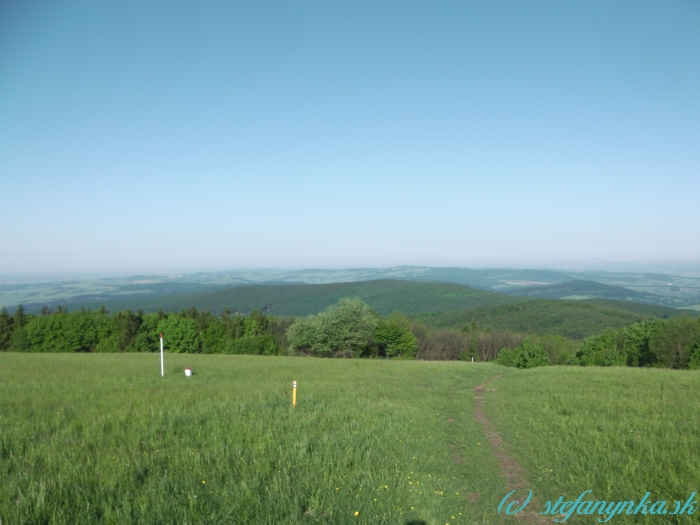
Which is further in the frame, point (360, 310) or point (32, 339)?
point (32, 339)

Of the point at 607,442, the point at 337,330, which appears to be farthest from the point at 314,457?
the point at 337,330

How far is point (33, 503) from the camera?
18.5ft

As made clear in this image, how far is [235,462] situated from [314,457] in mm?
1459

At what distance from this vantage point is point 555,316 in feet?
508

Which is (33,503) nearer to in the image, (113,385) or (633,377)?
(113,385)

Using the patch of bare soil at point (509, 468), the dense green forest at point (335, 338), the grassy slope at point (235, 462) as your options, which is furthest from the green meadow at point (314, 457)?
the dense green forest at point (335, 338)

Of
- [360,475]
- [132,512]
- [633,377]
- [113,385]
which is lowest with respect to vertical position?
[633,377]

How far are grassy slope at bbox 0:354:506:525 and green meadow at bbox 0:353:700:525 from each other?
0.11 ft

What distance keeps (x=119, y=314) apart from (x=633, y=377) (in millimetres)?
80860

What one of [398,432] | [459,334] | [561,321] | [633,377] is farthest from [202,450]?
[561,321]

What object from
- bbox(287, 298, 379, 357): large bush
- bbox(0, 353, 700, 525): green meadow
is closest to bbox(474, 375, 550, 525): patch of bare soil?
bbox(0, 353, 700, 525): green meadow

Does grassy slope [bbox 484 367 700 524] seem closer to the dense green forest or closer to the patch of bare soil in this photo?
the patch of bare soil

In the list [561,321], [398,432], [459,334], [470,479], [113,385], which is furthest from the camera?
[561,321]

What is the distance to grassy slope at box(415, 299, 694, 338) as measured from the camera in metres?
141
